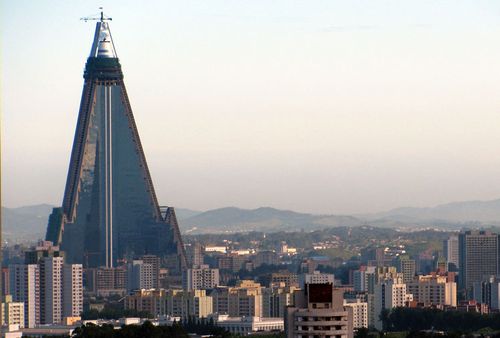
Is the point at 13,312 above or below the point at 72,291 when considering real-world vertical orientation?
below

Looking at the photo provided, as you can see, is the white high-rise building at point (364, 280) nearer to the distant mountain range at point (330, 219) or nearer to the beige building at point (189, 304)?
the beige building at point (189, 304)

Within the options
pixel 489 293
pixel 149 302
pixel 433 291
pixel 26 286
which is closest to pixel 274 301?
pixel 149 302

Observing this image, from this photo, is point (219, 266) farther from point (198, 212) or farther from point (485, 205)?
point (485, 205)

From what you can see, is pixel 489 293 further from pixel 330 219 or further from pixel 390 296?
pixel 330 219

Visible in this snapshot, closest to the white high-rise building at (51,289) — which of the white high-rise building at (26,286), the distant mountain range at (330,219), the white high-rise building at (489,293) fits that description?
the white high-rise building at (26,286)

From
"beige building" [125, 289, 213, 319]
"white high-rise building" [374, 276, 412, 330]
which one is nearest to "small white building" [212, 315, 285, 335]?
"white high-rise building" [374, 276, 412, 330]
